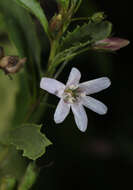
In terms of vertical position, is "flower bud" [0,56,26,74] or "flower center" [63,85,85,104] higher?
"flower bud" [0,56,26,74]

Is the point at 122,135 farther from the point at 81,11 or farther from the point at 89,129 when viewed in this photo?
the point at 81,11

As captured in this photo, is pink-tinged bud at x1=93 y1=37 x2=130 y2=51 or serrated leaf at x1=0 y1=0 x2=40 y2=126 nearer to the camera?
pink-tinged bud at x1=93 y1=37 x2=130 y2=51

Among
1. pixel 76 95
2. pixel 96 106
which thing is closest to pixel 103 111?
pixel 96 106

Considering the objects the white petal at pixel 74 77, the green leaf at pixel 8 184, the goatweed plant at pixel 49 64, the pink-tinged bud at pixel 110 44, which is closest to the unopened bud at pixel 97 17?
the goatweed plant at pixel 49 64

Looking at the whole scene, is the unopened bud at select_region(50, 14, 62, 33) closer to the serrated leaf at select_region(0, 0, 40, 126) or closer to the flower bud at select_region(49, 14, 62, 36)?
the flower bud at select_region(49, 14, 62, 36)

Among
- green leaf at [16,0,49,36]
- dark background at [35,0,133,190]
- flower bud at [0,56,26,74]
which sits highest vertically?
green leaf at [16,0,49,36]

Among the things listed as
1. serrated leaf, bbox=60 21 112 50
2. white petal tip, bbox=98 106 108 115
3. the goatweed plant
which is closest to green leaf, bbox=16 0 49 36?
the goatweed plant

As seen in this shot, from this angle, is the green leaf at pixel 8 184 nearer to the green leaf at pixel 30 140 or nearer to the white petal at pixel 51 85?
the green leaf at pixel 30 140

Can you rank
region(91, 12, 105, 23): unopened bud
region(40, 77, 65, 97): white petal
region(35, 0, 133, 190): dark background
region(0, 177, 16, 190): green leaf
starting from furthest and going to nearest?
1. region(35, 0, 133, 190): dark background
2. region(0, 177, 16, 190): green leaf
3. region(91, 12, 105, 23): unopened bud
4. region(40, 77, 65, 97): white petal
